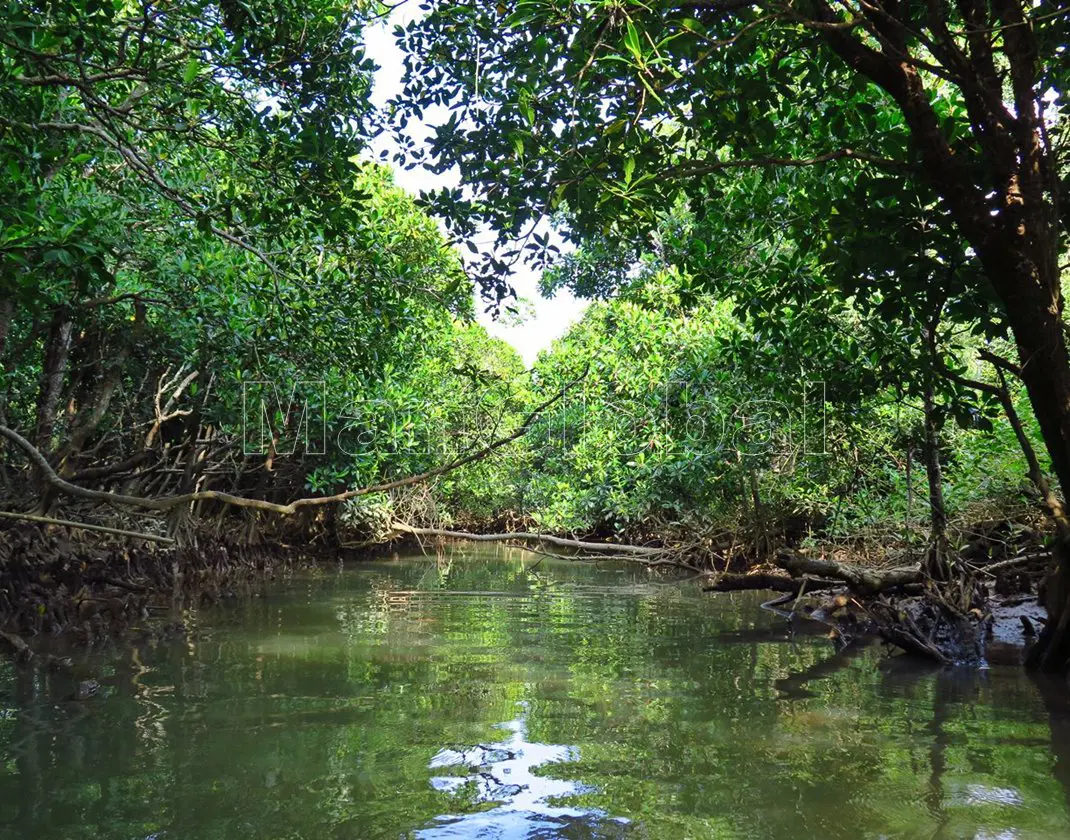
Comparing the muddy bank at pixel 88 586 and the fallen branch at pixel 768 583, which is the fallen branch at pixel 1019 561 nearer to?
the fallen branch at pixel 768 583

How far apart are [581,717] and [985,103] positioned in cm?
360

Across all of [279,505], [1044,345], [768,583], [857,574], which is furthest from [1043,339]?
[768,583]

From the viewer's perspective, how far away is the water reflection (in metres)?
3.02

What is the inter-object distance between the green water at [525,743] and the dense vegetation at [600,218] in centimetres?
117

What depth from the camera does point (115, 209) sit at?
6105mm

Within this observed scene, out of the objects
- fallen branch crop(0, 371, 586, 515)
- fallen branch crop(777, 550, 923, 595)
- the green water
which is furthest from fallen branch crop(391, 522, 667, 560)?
fallen branch crop(777, 550, 923, 595)

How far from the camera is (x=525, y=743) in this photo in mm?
4027

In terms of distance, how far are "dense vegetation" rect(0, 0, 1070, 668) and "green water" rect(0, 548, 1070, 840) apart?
1.17 meters

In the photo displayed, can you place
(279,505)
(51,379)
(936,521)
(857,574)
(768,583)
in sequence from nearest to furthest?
(279,505)
(936,521)
(857,574)
(51,379)
(768,583)

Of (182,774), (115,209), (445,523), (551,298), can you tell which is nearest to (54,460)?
(115,209)

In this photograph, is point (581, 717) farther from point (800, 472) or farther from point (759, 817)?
point (800, 472)

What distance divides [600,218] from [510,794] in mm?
2665

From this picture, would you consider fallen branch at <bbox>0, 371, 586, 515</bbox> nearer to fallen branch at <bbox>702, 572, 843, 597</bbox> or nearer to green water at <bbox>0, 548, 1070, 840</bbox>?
green water at <bbox>0, 548, 1070, 840</bbox>

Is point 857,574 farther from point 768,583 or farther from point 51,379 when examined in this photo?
point 51,379
